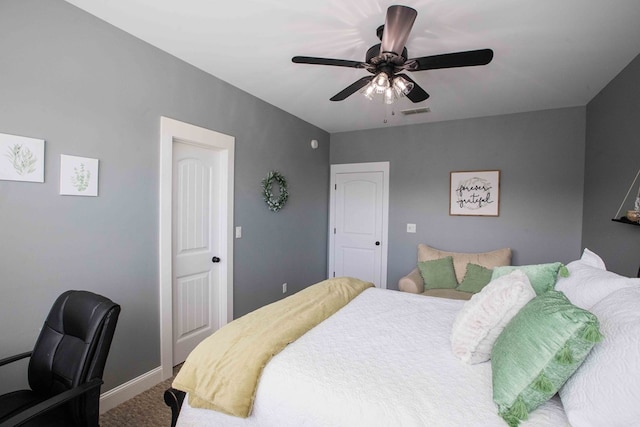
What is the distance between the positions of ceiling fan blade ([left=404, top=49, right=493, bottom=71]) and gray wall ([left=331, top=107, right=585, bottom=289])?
246cm

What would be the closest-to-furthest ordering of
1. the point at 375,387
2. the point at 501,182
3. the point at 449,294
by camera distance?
the point at 375,387 < the point at 449,294 < the point at 501,182

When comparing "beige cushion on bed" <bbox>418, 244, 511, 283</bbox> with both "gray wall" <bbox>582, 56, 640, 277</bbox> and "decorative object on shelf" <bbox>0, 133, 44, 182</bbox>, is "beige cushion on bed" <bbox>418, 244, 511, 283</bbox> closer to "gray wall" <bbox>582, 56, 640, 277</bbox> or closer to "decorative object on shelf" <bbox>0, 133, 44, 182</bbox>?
"gray wall" <bbox>582, 56, 640, 277</bbox>

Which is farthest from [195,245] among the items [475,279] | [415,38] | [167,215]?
[475,279]

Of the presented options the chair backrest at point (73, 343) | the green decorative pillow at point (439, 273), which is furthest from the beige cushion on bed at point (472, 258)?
the chair backrest at point (73, 343)

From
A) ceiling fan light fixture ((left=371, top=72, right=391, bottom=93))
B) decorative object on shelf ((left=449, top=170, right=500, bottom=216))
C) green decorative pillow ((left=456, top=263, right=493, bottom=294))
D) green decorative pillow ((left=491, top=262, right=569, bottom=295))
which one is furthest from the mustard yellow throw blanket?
decorative object on shelf ((left=449, top=170, right=500, bottom=216))

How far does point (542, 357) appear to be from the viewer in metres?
0.98

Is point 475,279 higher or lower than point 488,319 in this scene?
lower

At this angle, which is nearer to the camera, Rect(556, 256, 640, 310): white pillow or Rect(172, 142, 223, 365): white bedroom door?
Rect(556, 256, 640, 310): white pillow

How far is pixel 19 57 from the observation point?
5.22 feet

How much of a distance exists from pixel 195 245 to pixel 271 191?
1080 mm

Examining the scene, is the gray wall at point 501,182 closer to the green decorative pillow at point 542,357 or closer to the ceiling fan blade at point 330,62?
the ceiling fan blade at point 330,62

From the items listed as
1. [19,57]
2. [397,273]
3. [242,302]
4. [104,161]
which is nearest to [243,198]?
[242,302]

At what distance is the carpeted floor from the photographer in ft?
6.28

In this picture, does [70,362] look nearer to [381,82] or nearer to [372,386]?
[372,386]
